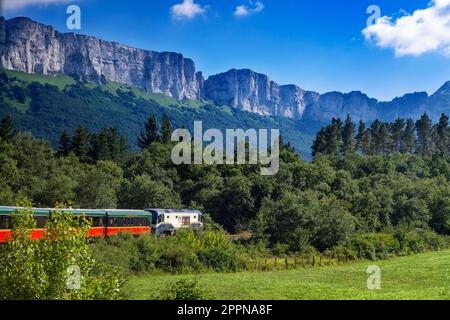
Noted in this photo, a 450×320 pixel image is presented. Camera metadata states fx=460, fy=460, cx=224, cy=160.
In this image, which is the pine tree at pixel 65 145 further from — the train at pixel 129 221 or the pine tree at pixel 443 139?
the pine tree at pixel 443 139

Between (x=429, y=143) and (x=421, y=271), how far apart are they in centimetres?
8093

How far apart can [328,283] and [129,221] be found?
18.8m

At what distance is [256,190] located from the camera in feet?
198

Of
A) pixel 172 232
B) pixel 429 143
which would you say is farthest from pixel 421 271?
pixel 429 143

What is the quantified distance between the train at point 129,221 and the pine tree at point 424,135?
71732mm

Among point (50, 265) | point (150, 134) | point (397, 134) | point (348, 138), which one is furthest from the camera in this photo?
point (397, 134)

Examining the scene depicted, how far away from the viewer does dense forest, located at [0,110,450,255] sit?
147 ft

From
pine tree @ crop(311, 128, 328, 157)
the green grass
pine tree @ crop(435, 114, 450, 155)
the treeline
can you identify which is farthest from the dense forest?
pine tree @ crop(435, 114, 450, 155)

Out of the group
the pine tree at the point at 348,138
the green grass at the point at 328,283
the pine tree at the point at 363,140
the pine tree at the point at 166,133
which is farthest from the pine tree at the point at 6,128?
the pine tree at the point at 363,140

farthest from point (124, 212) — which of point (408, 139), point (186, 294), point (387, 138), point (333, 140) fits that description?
point (408, 139)

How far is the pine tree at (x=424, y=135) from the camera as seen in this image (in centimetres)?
10250

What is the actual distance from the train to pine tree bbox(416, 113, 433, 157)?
2824 inches

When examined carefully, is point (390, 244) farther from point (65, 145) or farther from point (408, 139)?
point (408, 139)
